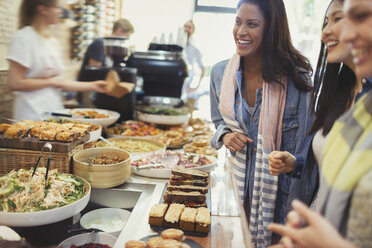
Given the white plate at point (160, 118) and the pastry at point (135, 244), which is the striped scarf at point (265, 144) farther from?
the white plate at point (160, 118)

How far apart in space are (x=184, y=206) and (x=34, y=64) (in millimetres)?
1844

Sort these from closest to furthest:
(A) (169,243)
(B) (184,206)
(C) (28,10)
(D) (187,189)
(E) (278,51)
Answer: (A) (169,243) → (B) (184,206) → (D) (187,189) → (E) (278,51) → (C) (28,10)

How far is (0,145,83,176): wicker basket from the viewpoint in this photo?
175cm

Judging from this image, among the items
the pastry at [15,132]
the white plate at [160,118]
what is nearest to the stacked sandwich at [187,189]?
the pastry at [15,132]

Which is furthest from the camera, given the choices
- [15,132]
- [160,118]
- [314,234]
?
[160,118]

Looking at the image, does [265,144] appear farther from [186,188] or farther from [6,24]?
[6,24]

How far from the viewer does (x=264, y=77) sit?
203 cm

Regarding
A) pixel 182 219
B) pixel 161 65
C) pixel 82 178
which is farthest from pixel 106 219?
pixel 161 65

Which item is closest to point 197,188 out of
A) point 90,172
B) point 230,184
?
point 230,184

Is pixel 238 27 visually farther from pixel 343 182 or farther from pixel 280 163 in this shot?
pixel 343 182

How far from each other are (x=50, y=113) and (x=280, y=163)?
6.37 ft

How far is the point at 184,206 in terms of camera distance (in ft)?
4.93

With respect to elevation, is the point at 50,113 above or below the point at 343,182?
below

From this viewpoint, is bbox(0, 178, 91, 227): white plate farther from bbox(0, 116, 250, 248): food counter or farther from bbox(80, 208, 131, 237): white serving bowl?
bbox(80, 208, 131, 237): white serving bowl
